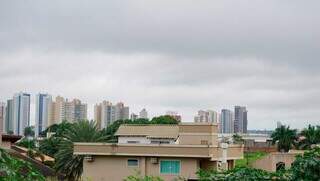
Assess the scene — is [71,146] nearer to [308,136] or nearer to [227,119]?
[308,136]

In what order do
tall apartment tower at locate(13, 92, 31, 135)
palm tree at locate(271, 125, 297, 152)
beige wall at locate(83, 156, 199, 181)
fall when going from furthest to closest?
tall apartment tower at locate(13, 92, 31, 135) → palm tree at locate(271, 125, 297, 152) → beige wall at locate(83, 156, 199, 181)

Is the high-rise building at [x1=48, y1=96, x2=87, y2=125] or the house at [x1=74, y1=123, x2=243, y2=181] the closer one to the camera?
the house at [x1=74, y1=123, x2=243, y2=181]

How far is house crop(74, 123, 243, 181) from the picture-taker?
28.5 meters

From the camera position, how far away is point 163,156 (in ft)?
95.2

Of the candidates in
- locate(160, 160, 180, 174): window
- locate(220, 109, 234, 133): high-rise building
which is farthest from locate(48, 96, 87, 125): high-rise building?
locate(160, 160, 180, 174): window

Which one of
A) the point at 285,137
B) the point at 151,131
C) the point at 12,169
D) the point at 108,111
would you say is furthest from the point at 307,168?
the point at 108,111

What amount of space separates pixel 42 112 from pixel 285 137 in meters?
57.0

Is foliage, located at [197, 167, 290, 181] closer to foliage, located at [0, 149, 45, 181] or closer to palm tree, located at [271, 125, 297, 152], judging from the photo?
foliage, located at [0, 149, 45, 181]

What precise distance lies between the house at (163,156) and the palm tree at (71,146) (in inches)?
59.1

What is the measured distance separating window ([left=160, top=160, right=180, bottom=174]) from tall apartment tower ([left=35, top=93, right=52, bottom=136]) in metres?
86.1

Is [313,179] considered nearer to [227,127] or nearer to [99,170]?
[99,170]

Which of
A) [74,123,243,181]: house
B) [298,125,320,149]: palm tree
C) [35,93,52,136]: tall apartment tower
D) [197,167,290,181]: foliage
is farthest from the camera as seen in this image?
[35,93,52,136]: tall apartment tower

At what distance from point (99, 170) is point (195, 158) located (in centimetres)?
483

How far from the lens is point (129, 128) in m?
49.8
